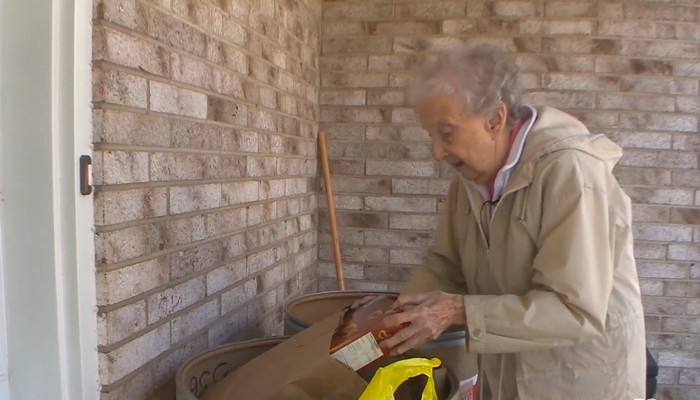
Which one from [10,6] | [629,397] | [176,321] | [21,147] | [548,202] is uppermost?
[10,6]

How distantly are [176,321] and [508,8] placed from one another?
100 inches

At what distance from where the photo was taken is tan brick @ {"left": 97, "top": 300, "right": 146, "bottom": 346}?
1.39m

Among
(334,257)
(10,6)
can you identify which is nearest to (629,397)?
(10,6)

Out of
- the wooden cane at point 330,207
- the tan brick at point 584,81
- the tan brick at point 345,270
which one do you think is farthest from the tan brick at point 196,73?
the tan brick at point 584,81

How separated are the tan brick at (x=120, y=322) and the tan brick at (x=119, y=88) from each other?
51 centimetres

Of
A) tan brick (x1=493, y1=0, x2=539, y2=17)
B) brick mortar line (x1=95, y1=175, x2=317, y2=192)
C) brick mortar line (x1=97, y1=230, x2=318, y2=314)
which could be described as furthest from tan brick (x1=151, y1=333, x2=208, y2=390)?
tan brick (x1=493, y1=0, x2=539, y2=17)

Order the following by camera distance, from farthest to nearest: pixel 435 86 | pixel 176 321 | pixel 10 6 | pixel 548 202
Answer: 1. pixel 176 321
2. pixel 435 86
3. pixel 548 202
4. pixel 10 6

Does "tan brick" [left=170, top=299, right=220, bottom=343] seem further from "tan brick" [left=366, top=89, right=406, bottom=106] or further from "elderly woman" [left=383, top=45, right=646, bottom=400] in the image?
"tan brick" [left=366, top=89, right=406, bottom=106]

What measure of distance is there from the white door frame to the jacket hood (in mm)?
1083

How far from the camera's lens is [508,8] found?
129 inches

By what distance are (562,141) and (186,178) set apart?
1078 millimetres

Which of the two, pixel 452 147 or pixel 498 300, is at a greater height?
pixel 452 147

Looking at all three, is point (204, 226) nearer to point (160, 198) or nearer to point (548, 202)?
point (160, 198)

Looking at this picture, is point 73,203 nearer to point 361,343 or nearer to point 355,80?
point 361,343
